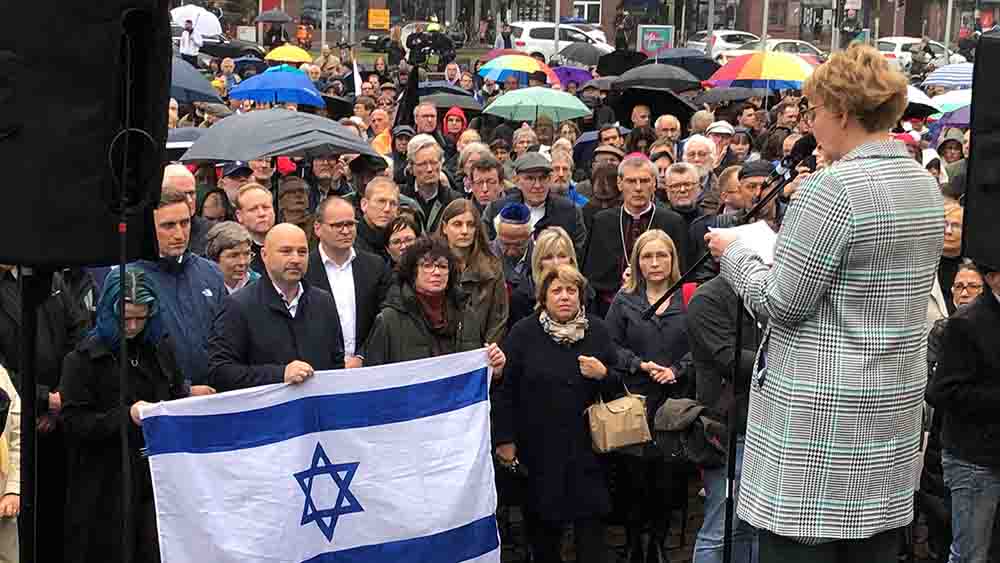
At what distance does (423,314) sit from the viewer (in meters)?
6.93

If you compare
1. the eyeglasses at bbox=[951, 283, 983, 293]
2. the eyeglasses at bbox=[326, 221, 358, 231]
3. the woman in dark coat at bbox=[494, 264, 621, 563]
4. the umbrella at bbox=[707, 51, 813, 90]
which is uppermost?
the umbrella at bbox=[707, 51, 813, 90]

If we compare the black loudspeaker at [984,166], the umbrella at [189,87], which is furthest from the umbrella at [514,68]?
the black loudspeaker at [984,166]

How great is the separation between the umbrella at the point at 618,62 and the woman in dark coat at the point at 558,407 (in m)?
15.9

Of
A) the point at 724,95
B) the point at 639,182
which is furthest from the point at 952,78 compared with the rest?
the point at 639,182

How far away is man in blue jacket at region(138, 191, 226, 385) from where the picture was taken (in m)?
6.59

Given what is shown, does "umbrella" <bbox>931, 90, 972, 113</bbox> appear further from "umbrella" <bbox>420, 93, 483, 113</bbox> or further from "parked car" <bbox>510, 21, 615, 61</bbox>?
"parked car" <bbox>510, 21, 615, 61</bbox>

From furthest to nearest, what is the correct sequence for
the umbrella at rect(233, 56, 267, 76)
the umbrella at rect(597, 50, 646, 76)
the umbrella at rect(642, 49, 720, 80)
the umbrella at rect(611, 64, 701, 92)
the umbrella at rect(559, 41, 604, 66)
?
the umbrella at rect(559, 41, 604, 66) → the umbrella at rect(233, 56, 267, 76) → the umbrella at rect(642, 49, 720, 80) → the umbrella at rect(597, 50, 646, 76) → the umbrella at rect(611, 64, 701, 92)

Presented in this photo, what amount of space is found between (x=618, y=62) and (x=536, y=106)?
6.23 meters

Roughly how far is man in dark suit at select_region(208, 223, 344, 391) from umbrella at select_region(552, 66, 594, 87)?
19.3 metres

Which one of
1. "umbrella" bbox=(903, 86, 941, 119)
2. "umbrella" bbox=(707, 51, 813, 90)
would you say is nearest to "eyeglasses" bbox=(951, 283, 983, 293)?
"umbrella" bbox=(903, 86, 941, 119)

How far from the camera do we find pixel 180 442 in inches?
220

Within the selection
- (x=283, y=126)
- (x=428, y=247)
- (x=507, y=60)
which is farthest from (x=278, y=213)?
(x=507, y=60)

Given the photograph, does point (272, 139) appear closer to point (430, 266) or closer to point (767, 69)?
point (430, 266)

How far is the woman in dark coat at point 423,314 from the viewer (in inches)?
268
